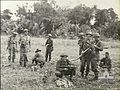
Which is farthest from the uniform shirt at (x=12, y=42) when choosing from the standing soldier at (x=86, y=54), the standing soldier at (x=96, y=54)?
the standing soldier at (x=96, y=54)

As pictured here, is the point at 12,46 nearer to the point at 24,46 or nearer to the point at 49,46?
the point at 24,46

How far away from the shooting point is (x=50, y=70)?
13.3ft

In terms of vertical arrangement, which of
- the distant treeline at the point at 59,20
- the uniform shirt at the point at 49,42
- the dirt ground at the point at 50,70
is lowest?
the dirt ground at the point at 50,70

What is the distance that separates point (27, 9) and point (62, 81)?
0.83 metres

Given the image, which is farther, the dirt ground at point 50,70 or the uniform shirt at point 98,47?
the uniform shirt at point 98,47

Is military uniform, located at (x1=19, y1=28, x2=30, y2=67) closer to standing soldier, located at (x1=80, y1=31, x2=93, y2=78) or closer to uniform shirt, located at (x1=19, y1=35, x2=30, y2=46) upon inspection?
uniform shirt, located at (x1=19, y1=35, x2=30, y2=46)

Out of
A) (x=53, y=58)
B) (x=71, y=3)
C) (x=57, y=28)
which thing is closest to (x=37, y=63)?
(x=53, y=58)

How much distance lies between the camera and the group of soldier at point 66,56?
4.03 meters

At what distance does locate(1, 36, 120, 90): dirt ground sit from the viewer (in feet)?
13.0

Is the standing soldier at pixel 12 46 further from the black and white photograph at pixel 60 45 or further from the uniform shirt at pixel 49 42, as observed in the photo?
the uniform shirt at pixel 49 42

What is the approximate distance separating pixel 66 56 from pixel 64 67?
0.38ft

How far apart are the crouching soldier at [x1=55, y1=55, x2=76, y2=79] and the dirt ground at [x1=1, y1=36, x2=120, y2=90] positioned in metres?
0.04

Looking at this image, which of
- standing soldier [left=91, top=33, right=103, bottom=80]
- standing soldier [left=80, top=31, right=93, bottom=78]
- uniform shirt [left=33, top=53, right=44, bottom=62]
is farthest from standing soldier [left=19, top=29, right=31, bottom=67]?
standing soldier [left=91, top=33, right=103, bottom=80]

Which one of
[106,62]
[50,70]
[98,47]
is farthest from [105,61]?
[50,70]
